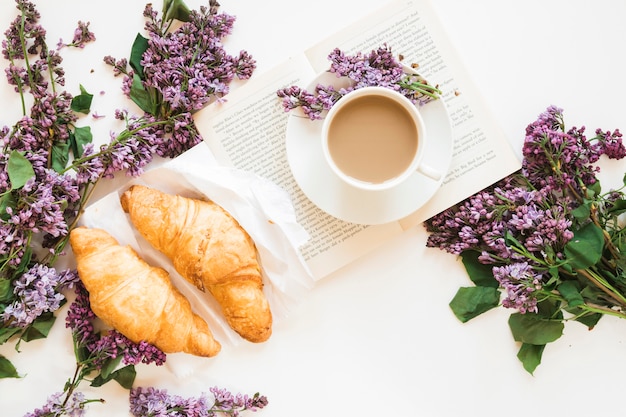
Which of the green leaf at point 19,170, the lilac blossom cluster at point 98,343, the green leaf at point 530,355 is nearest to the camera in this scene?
the green leaf at point 19,170

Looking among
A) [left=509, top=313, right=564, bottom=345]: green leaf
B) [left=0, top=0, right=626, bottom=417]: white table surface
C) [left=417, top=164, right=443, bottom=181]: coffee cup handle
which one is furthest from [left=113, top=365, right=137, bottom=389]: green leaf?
[left=509, top=313, right=564, bottom=345]: green leaf

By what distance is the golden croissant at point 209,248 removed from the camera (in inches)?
53.4

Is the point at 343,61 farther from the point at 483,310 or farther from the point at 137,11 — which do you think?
the point at 483,310

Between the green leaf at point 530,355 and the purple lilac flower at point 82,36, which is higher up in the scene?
the purple lilac flower at point 82,36

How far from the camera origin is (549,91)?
1.53 meters

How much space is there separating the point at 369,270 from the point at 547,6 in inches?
34.1

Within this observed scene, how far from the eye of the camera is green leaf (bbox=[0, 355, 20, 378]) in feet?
4.80

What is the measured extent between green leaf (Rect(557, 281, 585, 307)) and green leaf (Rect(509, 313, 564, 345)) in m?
0.10

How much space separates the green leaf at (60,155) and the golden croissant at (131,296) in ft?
0.58

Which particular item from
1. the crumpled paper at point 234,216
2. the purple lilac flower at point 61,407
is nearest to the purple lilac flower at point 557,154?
the crumpled paper at point 234,216

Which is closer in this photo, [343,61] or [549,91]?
[343,61]

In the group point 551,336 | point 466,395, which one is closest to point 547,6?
point 551,336

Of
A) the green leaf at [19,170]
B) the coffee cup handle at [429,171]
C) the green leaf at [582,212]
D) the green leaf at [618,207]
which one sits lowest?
the green leaf at [618,207]

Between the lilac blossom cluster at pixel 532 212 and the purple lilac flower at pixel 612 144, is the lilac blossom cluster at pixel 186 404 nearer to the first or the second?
the lilac blossom cluster at pixel 532 212
